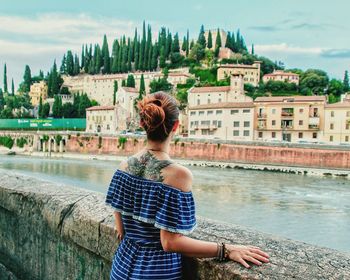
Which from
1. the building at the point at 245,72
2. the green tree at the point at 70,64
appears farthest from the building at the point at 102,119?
the green tree at the point at 70,64

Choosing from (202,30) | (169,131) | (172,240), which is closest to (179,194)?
(172,240)

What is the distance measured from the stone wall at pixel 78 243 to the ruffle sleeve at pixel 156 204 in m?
0.19

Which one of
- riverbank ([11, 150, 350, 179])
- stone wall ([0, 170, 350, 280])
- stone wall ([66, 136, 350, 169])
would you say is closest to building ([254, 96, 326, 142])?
stone wall ([66, 136, 350, 169])

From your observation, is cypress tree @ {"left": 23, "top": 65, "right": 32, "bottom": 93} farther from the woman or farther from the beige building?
the woman

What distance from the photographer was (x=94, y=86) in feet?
303

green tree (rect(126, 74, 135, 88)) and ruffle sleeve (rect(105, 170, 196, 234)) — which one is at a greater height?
green tree (rect(126, 74, 135, 88))

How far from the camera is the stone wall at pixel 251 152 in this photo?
127ft

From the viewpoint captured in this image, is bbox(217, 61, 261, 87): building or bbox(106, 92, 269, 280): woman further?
bbox(217, 61, 261, 87): building

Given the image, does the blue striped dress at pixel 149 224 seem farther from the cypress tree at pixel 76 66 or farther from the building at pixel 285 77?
the cypress tree at pixel 76 66

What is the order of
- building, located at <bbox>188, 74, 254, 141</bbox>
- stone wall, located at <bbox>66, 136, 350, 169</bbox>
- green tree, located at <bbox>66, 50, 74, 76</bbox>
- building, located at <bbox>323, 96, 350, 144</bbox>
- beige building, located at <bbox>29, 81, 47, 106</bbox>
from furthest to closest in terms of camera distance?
green tree, located at <bbox>66, 50, 74, 76</bbox> → beige building, located at <bbox>29, 81, 47, 106</bbox> → building, located at <bbox>188, 74, 254, 141</bbox> → building, located at <bbox>323, 96, 350, 144</bbox> → stone wall, located at <bbox>66, 136, 350, 169</bbox>

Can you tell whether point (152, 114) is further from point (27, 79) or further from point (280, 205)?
point (27, 79)

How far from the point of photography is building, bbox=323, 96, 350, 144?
4806 cm

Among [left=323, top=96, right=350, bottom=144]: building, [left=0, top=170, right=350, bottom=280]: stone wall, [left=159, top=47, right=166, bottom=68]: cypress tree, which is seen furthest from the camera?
[left=159, top=47, right=166, bottom=68]: cypress tree

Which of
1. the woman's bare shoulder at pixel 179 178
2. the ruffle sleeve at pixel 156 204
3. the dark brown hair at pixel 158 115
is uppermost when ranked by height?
the dark brown hair at pixel 158 115
